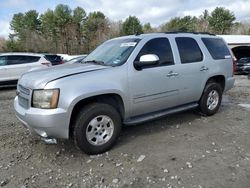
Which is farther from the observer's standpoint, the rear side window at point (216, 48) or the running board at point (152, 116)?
the rear side window at point (216, 48)

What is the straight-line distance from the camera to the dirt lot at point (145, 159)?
11.6 ft

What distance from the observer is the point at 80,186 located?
11.3 ft

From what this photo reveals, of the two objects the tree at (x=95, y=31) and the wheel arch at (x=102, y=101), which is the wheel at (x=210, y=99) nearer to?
the wheel arch at (x=102, y=101)

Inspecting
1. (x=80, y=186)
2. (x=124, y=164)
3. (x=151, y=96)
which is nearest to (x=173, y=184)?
(x=124, y=164)

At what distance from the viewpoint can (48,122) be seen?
3768 millimetres

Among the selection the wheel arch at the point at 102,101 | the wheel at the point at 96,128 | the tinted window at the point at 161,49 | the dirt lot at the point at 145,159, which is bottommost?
the dirt lot at the point at 145,159

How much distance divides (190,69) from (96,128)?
92.3 inches

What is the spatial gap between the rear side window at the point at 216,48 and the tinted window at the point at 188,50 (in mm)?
381

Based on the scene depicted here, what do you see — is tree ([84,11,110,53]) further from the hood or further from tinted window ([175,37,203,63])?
the hood

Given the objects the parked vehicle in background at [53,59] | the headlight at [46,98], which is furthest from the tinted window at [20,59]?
the headlight at [46,98]

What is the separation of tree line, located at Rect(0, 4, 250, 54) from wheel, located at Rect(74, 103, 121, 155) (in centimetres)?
3693

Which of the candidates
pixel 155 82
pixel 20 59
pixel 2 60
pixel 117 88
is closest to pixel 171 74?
pixel 155 82

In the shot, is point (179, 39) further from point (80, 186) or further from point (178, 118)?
point (80, 186)

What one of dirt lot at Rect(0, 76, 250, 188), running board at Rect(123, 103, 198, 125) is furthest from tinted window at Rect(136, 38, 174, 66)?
dirt lot at Rect(0, 76, 250, 188)
